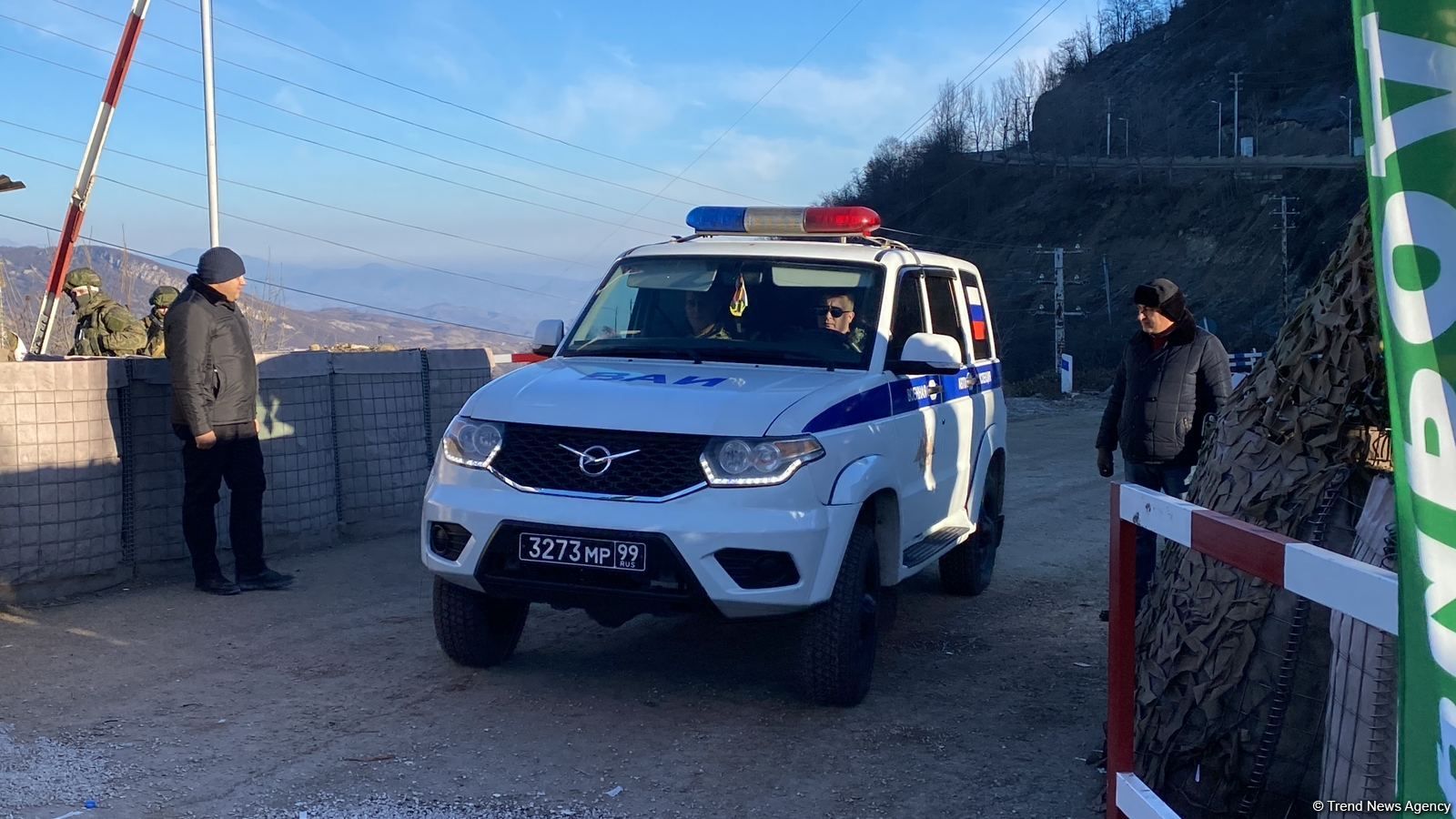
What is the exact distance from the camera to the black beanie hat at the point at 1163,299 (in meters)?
6.46

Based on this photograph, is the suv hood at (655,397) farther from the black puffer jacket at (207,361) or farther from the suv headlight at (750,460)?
the black puffer jacket at (207,361)

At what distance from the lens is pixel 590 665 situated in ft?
19.5

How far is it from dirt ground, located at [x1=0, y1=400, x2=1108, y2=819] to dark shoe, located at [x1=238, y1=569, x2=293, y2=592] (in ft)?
0.50

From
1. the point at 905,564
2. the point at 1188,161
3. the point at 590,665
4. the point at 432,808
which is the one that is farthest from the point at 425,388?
the point at 1188,161

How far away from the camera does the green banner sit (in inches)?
65.0

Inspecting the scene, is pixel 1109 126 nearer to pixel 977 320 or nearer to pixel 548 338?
pixel 977 320

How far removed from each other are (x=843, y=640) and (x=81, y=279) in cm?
1289

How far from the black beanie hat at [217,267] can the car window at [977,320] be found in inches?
176

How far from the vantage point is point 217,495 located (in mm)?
7426

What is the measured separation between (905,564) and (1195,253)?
66.8 meters

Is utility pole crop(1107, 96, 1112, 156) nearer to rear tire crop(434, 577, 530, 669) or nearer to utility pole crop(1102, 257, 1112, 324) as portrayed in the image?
utility pole crop(1102, 257, 1112, 324)

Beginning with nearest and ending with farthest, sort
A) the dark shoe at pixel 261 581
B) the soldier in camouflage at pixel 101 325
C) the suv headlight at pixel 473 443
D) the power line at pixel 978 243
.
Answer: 1. the suv headlight at pixel 473 443
2. the dark shoe at pixel 261 581
3. the soldier in camouflage at pixel 101 325
4. the power line at pixel 978 243

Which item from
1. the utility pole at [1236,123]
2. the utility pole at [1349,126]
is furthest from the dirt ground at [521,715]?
the utility pole at [1236,123]

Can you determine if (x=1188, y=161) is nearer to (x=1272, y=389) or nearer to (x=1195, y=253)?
(x=1195, y=253)
